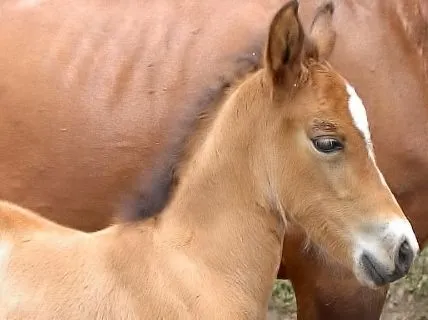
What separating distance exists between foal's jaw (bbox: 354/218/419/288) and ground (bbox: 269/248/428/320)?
2.15 m

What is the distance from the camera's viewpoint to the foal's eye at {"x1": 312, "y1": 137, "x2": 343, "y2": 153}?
247cm

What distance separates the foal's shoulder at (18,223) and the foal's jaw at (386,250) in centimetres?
73

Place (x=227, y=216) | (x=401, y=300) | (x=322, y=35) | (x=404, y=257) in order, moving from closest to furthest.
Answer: (x=404, y=257) → (x=227, y=216) → (x=322, y=35) → (x=401, y=300)

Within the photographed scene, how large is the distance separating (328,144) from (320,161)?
0.05 m

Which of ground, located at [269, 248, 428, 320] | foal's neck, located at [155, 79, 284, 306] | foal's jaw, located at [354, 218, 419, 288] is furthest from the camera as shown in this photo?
ground, located at [269, 248, 428, 320]

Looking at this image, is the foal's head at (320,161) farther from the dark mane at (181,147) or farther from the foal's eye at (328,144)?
the dark mane at (181,147)

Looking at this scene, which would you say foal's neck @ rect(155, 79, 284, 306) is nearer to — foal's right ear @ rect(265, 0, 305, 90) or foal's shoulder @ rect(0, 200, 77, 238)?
foal's right ear @ rect(265, 0, 305, 90)

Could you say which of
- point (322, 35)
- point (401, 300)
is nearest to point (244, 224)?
point (322, 35)

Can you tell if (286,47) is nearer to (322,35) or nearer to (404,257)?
(322,35)

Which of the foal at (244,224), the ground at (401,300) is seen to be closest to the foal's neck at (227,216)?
the foal at (244,224)

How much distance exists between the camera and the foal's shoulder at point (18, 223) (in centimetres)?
265

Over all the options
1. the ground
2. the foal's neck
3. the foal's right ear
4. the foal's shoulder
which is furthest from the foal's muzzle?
the ground

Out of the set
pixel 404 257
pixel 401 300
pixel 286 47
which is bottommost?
pixel 401 300

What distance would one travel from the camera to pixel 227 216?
8.59 feet
